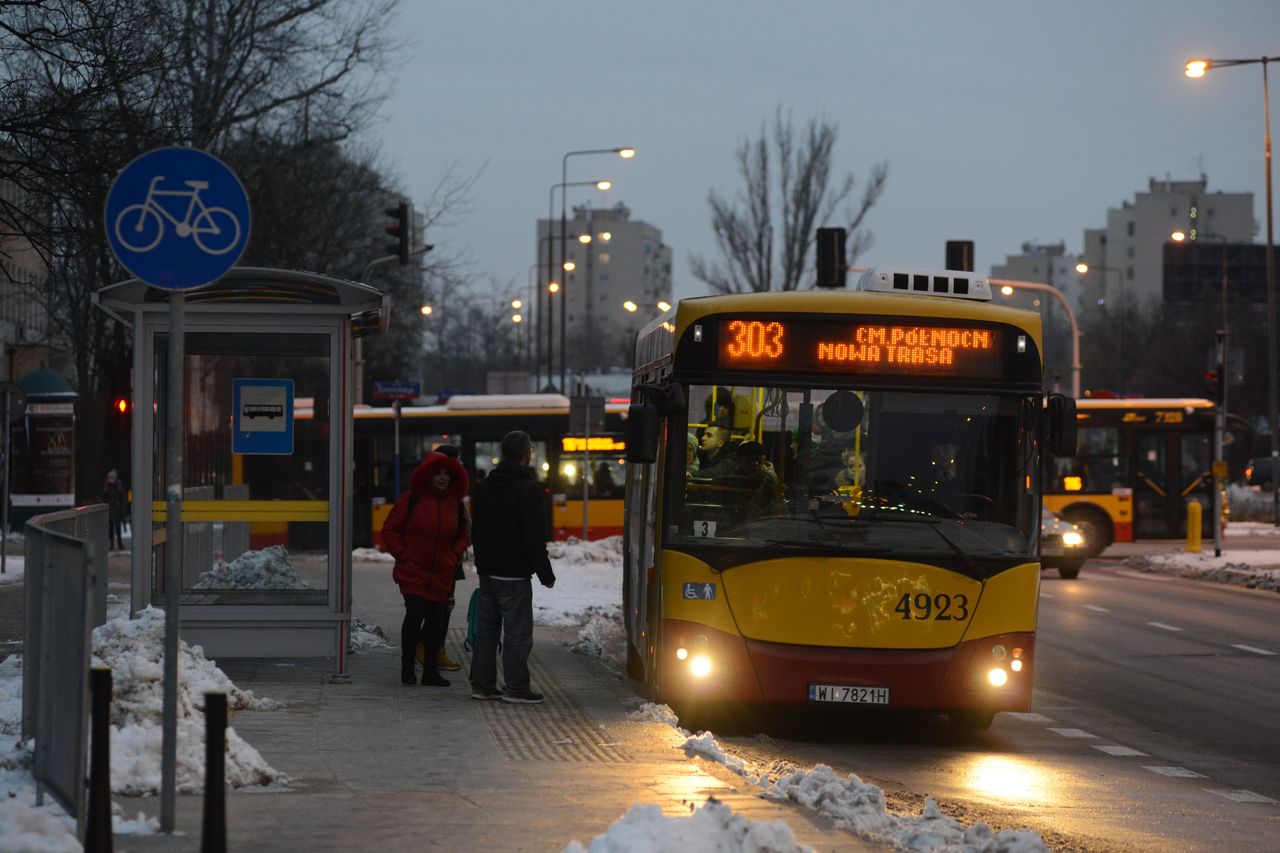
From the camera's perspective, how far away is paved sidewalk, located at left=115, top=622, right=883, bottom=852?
741 centimetres

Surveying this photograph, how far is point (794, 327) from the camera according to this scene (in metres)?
12.4

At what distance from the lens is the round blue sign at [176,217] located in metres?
7.23

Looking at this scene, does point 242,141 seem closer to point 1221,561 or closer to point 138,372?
point 1221,561

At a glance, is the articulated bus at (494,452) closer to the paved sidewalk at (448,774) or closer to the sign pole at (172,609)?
the paved sidewalk at (448,774)

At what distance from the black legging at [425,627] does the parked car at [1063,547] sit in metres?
17.8

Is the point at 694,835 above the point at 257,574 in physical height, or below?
below

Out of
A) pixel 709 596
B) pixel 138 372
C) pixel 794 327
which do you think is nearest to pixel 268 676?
pixel 138 372

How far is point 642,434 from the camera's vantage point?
39.3 ft

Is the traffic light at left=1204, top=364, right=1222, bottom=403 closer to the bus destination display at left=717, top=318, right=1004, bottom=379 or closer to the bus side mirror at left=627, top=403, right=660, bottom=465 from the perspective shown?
the bus destination display at left=717, top=318, right=1004, bottom=379

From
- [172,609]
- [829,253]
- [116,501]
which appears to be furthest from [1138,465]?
[172,609]

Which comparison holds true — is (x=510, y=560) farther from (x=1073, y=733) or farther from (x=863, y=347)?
(x=1073, y=733)

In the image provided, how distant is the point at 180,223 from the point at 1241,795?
6.41 metres

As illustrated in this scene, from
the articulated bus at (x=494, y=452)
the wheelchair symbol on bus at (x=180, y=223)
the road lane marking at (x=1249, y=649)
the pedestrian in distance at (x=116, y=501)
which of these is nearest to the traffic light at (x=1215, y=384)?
the articulated bus at (x=494, y=452)

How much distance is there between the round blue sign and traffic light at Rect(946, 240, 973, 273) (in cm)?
2568
